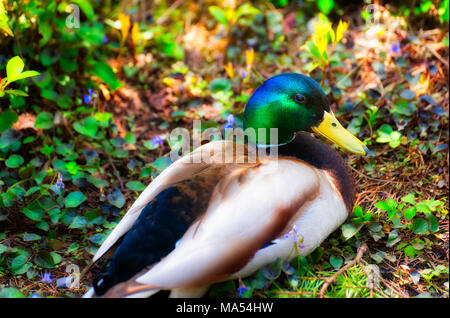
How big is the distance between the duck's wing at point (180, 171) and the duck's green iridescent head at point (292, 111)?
18cm

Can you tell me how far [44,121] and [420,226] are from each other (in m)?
2.26

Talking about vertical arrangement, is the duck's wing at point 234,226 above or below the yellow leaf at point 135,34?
below

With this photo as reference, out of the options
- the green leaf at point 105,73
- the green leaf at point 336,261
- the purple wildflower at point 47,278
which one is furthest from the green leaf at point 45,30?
the green leaf at point 336,261

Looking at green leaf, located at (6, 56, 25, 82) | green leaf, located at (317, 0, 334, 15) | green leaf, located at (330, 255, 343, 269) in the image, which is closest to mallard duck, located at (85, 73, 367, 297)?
green leaf, located at (330, 255, 343, 269)

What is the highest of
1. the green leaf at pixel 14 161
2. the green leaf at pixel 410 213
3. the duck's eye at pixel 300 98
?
the duck's eye at pixel 300 98

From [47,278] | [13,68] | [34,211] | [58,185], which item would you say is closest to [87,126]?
[58,185]

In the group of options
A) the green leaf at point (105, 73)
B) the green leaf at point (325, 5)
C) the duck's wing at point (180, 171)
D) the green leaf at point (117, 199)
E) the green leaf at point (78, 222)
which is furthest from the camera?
the green leaf at point (325, 5)

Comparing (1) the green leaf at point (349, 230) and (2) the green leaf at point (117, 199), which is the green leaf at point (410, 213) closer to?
(1) the green leaf at point (349, 230)

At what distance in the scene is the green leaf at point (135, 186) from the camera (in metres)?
3.14

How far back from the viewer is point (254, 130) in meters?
2.77

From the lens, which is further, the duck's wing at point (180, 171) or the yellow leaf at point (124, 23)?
the yellow leaf at point (124, 23)

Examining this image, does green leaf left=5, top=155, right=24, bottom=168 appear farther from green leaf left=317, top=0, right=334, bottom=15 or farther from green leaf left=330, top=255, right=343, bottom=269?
green leaf left=317, top=0, right=334, bottom=15

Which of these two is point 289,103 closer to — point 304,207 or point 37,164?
point 304,207
